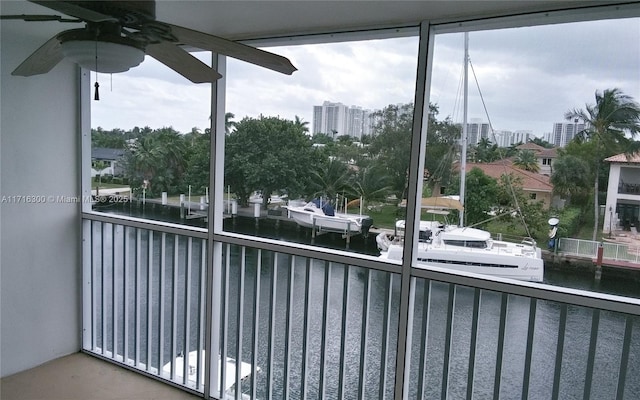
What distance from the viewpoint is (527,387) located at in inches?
83.0

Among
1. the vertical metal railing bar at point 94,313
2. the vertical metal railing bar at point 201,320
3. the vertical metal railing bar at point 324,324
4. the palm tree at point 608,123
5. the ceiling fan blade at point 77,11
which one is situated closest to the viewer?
the ceiling fan blade at point 77,11

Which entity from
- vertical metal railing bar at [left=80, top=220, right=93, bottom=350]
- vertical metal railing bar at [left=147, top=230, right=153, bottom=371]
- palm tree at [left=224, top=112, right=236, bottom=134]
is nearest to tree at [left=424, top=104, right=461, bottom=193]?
palm tree at [left=224, top=112, right=236, bottom=134]

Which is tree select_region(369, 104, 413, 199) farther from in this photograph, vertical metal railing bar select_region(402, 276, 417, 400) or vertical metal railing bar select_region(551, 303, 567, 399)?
vertical metal railing bar select_region(551, 303, 567, 399)

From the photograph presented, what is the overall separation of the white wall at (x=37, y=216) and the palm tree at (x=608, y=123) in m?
3.02

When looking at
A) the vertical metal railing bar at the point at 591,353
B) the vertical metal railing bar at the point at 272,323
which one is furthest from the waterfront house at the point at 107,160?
the vertical metal railing bar at the point at 591,353

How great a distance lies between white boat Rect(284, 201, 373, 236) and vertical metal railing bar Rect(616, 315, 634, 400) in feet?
4.03

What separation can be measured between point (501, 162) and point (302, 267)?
1.26m

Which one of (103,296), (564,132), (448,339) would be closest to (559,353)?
(448,339)

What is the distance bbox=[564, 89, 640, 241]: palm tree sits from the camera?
181cm

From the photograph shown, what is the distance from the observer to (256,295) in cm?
275

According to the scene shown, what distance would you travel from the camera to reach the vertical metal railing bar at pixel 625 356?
1.91 metres

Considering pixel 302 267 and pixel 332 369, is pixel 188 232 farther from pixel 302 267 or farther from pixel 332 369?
pixel 332 369

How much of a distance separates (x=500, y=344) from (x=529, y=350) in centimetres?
13

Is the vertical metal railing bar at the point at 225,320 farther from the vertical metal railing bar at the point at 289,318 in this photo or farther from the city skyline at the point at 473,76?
the city skyline at the point at 473,76
